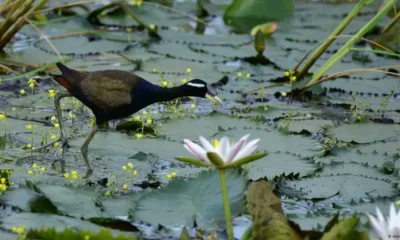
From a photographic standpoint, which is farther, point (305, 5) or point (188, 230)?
point (305, 5)

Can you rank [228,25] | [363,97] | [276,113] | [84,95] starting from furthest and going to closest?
[228,25] < [363,97] < [276,113] < [84,95]

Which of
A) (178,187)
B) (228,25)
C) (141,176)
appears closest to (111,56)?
(228,25)

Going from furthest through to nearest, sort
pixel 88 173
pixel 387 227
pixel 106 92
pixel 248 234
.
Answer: pixel 106 92 < pixel 88 173 < pixel 248 234 < pixel 387 227

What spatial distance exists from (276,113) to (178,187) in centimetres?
180

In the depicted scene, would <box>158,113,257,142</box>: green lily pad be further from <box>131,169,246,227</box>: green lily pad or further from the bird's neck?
<box>131,169,246,227</box>: green lily pad

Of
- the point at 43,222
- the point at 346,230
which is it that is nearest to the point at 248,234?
the point at 346,230

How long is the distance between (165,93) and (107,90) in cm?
33

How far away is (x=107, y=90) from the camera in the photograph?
4.46m

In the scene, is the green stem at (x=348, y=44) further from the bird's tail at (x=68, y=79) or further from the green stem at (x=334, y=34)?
the bird's tail at (x=68, y=79)

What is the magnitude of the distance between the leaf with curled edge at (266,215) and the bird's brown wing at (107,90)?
1443mm

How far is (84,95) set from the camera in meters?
4.46

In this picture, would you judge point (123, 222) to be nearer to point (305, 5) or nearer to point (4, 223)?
point (4, 223)

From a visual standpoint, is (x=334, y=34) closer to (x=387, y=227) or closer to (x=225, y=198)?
(x=225, y=198)

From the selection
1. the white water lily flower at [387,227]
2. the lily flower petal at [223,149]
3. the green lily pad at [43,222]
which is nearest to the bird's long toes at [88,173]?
the green lily pad at [43,222]
